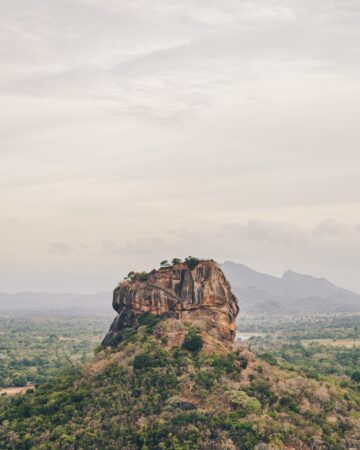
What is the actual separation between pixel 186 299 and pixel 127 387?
18.2 metres

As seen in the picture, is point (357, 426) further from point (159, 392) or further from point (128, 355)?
point (128, 355)

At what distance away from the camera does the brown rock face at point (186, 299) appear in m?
81.3

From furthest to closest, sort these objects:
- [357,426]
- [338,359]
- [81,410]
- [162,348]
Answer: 1. [338,359]
2. [162,348]
3. [81,410]
4. [357,426]

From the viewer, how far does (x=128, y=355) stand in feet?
244

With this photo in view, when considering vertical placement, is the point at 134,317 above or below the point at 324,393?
above

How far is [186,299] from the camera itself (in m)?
82.1

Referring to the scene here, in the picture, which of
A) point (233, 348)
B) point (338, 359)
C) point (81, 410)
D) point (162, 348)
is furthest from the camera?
point (338, 359)

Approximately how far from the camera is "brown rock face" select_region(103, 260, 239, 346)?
81312 millimetres

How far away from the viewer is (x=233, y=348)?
261 feet

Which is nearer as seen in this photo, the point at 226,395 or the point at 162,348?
the point at 226,395

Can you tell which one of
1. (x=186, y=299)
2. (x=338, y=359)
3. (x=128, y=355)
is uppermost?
(x=186, y=299)

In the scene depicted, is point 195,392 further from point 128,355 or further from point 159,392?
point 128,355

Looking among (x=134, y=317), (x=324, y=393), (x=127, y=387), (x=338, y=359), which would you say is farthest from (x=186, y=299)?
(x=338, y=359)

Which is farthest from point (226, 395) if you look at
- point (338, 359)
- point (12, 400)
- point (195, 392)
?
point (338, 359)
